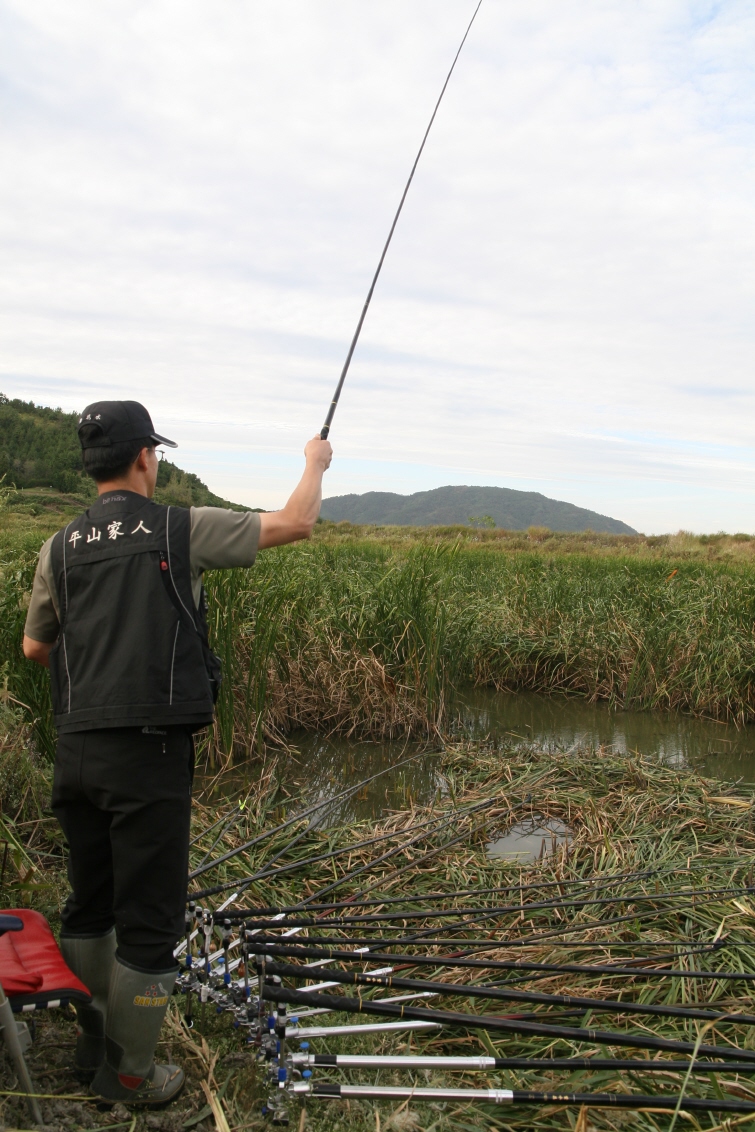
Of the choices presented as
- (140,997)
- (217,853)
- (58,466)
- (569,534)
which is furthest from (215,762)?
(569,534)

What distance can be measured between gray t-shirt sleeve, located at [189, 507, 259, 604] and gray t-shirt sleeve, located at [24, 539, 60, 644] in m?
0.41

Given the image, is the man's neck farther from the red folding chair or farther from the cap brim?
the red folding chair

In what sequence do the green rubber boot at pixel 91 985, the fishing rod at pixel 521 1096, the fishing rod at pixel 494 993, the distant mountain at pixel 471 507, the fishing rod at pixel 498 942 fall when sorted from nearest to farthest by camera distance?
the fishing rod at pixel 521 1096
the green rubber boot at pixel 91 985
the fishing rod at pixel 494 993
the fishing rod at pixel 498 942
the distant mountain at pixel 471 507

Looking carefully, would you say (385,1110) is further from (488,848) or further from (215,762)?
(215,762)

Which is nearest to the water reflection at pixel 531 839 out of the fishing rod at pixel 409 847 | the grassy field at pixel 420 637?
the fishing rod at pixel 409 847

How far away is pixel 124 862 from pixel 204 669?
1.63 feet

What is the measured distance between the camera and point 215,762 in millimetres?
5359

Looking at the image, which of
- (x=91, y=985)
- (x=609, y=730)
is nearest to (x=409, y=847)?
(x=91, y=985)

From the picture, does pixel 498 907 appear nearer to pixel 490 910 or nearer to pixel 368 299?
pixel 490 910

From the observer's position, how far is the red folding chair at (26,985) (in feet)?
5.54

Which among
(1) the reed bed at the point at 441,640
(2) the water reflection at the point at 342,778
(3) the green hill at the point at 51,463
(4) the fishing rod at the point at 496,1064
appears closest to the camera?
(4) the fishing rod at the point at 496,1064

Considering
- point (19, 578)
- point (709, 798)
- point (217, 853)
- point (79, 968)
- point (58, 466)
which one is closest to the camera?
point (79, 968)

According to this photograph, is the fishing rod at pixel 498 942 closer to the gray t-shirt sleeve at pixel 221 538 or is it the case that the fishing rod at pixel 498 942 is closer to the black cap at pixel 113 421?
the gray t-shirt sleeve at pixel 221 538

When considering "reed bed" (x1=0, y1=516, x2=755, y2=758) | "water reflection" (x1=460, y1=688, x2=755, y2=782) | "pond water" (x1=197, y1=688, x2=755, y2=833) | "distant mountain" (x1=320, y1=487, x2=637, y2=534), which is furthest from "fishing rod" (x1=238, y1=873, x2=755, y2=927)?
"distant mountain" (x1=320, y1=487, x2=637, y2=534)
